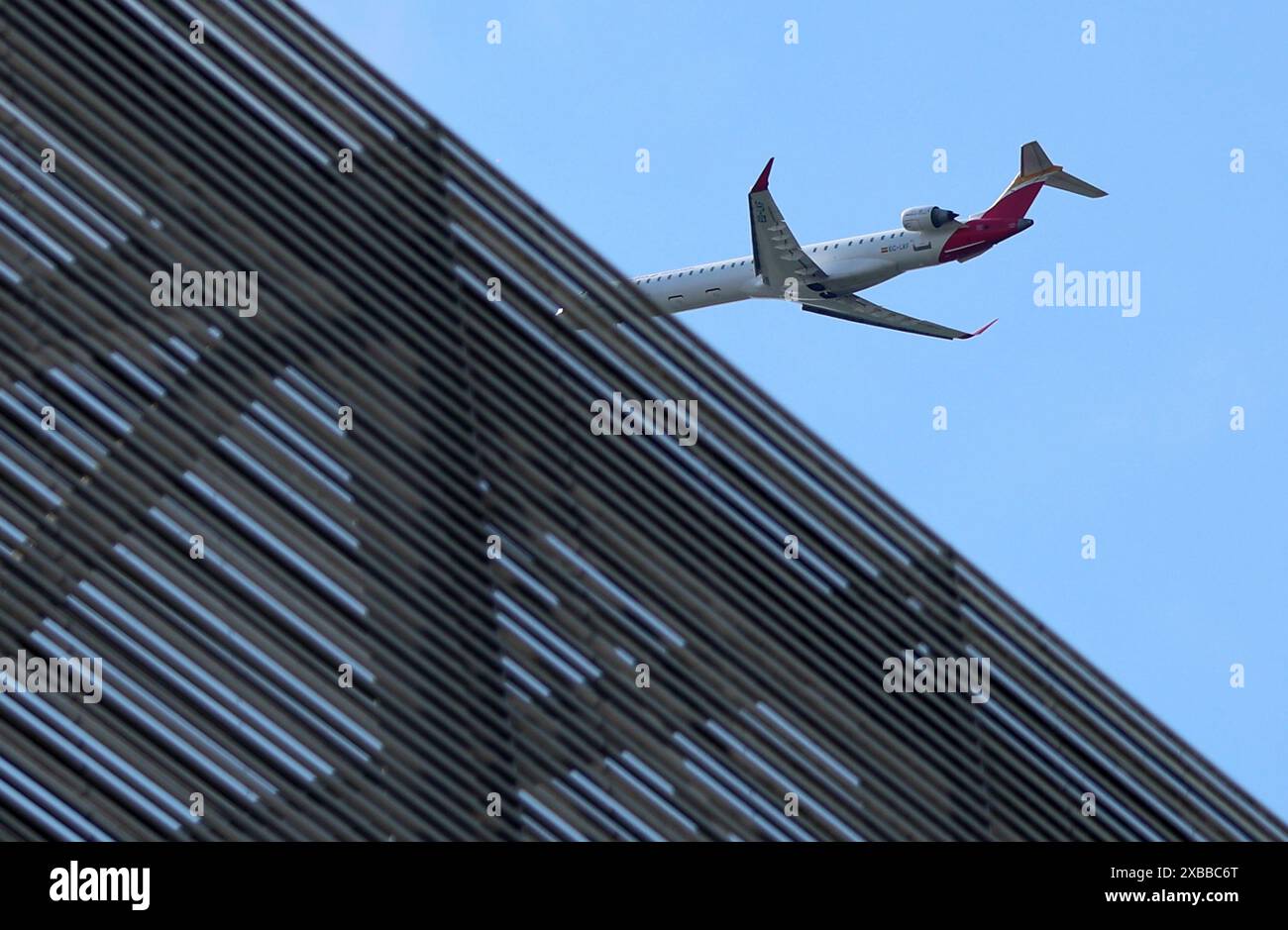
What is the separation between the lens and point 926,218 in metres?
71.7

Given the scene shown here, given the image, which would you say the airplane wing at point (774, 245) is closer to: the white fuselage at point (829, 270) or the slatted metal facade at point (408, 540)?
the white fuselage at point (829, 270)

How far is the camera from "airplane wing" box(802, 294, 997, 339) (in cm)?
7712

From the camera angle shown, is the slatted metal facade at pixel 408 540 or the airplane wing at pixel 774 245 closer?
the slatted metal facade at pixel 408 540

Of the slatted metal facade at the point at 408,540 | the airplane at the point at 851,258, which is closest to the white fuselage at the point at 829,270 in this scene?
the airplane at the point at 851,258

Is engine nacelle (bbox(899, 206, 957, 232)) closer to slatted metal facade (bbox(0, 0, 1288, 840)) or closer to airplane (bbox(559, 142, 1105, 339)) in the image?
airplane (bbox(559, 142, 1105, 339))

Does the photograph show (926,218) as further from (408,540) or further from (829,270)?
(408,540)

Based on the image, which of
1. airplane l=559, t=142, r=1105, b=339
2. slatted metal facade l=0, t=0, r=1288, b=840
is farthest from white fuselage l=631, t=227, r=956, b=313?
slatted metal facade l=0, t=0, r=1288, b=840

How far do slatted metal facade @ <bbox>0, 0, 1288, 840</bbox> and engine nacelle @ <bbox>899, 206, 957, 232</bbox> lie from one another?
51.6 meters

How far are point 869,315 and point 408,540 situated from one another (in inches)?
2374

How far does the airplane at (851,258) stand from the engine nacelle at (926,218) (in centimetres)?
4

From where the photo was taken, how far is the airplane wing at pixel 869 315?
77.1 m

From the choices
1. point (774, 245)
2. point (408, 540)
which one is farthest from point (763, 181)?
point (408, 540)
